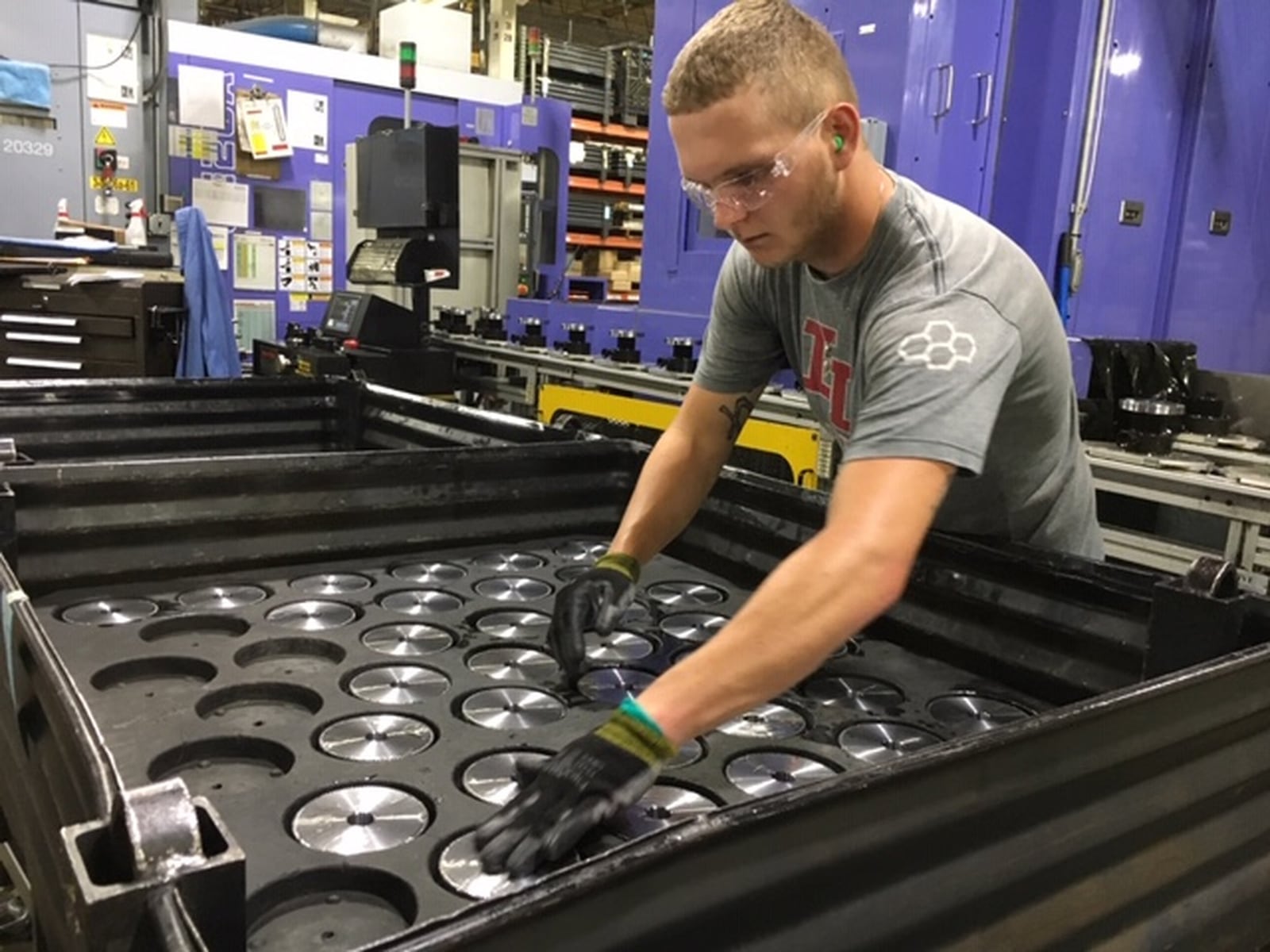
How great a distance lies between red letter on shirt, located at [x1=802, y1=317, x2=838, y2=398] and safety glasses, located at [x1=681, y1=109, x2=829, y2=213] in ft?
0.85

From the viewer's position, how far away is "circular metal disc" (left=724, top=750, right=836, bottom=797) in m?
1.05

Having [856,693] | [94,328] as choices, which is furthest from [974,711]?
[94,328]

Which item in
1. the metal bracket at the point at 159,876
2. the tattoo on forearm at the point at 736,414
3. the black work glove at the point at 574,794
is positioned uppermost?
the tattoo on forearm at the point at 736,414

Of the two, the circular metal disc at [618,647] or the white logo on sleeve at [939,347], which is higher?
the white logo on sleeve at [939,347]

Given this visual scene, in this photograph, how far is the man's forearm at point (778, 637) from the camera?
2.99 ft

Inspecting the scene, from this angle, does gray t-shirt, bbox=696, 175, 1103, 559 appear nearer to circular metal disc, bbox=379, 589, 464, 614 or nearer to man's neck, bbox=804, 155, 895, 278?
man's neck, bbox=804, 155, 895, 278

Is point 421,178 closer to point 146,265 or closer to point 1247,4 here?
point 146,265

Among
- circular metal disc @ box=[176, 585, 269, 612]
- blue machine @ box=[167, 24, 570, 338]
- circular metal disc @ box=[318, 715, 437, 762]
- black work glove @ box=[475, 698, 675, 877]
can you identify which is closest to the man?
black work glove @ box=[475, 698, 675, 877]

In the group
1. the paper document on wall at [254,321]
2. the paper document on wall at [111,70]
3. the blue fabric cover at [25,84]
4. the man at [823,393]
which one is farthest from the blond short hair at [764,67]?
the paper document on wall at [111,70]

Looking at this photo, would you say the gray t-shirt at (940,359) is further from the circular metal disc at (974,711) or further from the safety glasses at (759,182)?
the circular metal disc at (974,711)

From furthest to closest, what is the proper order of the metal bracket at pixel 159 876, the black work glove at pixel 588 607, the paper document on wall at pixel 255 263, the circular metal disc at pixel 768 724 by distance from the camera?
the paper document on wall at pixel 255 263 → the black work glove at pixel 588 607 → the circular metal disc at pixel 768 724 → the metal bracket at pixel 159 876

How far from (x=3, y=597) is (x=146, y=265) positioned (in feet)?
11.1

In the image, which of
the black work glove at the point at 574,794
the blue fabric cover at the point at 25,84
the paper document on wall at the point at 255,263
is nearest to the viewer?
the black work glove at the point at 574,794

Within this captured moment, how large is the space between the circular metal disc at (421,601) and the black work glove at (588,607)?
20cm
